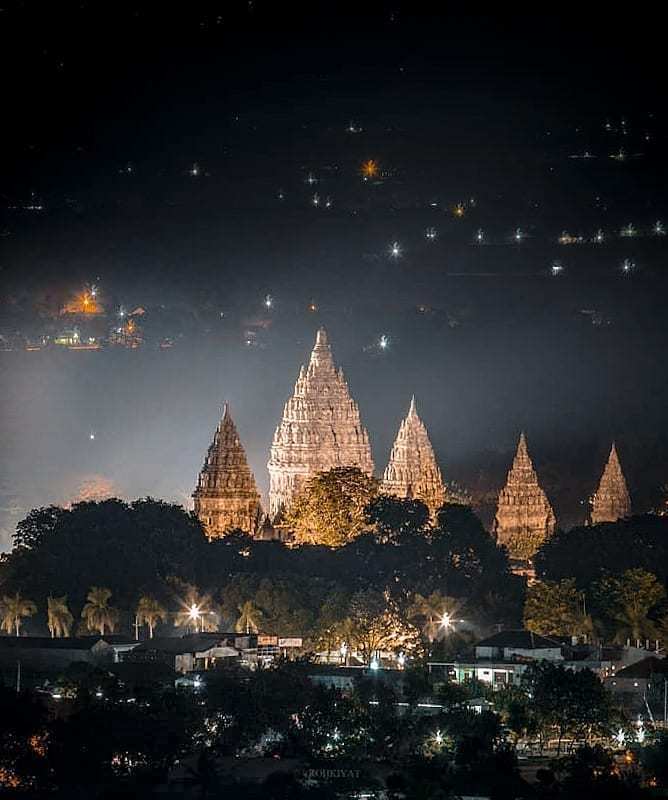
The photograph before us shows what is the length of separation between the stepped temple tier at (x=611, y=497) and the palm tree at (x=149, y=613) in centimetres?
2482

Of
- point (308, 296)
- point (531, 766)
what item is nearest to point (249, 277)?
point (308, 296)

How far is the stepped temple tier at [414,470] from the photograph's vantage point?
117875 mm

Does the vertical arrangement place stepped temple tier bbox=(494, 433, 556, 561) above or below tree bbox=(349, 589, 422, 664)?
above

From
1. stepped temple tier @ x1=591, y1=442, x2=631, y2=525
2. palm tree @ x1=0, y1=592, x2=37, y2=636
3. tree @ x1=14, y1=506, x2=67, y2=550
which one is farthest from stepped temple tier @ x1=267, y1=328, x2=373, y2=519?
palm tree @ x1=0, y1=592, x2=37, y2=636

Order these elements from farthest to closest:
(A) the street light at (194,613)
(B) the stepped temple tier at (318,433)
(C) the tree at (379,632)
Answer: (B) the stepped temple tier at (318,433), (A) the street light at (194,613), (C) the tree at (379,632)

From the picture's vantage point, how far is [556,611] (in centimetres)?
10088

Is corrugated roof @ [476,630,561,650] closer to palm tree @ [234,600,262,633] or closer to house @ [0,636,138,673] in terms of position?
palm tree @ [234,600,262,633]

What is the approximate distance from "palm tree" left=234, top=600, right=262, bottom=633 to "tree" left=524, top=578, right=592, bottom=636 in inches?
261

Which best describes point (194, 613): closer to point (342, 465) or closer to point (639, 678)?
point (639, 678)

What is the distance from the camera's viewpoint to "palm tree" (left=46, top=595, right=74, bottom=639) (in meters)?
101

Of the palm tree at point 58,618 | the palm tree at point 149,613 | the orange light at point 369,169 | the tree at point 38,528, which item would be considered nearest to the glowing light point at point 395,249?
the orange light at point 369,169

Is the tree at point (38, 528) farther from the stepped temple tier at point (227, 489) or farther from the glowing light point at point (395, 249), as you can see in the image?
the glowing light point at point (395, 249)

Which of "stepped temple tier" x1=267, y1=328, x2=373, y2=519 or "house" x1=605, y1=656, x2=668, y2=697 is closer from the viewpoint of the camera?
"house" x1=605, y1=656, x2=668, y2=697

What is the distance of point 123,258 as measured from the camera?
147875 millimetres
